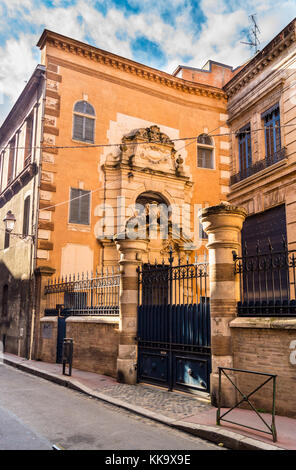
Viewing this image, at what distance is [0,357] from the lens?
627 inches

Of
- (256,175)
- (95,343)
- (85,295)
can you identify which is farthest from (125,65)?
(95,343)

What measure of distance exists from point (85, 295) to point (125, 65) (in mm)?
10984

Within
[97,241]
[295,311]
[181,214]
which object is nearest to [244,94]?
[181,214]

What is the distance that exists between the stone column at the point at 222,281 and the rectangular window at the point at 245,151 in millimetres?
10582

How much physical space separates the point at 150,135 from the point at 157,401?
1252cm

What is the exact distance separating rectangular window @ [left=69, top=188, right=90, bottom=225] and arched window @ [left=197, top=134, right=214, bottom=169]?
619 cm

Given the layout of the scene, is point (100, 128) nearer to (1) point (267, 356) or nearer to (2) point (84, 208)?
(2) point (84, 208)

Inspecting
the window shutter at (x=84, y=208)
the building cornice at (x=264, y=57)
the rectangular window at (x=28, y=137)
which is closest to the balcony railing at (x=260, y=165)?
the building cornice at (x=264, y=57)

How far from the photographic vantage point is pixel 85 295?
12906mm

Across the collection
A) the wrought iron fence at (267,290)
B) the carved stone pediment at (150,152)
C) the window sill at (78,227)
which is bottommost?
the wrought iron fence at (267,290)

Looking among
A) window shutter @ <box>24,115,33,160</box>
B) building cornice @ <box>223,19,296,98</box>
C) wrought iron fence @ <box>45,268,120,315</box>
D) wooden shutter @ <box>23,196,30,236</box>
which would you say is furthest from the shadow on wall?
building cornice @ <box>223,19,296,98</box>

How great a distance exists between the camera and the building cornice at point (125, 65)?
16.4m

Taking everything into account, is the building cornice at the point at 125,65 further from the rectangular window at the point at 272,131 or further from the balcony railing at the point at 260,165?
the balcony railing at the point at 260,165

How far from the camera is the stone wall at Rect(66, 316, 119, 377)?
1082cm
